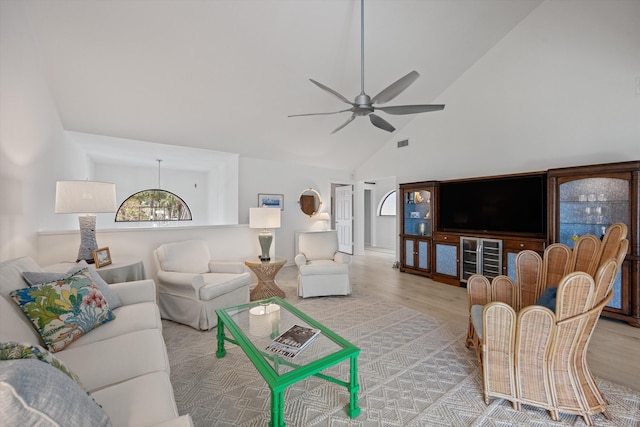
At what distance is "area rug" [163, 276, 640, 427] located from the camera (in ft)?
5.12

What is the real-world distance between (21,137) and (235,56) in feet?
7.05

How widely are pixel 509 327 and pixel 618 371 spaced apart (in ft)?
4.22

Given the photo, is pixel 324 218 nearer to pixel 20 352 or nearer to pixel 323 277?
pixel 323 277

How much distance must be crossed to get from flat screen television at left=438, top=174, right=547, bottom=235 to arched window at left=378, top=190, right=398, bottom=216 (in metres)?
3.47

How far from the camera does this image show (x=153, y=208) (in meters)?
7.09

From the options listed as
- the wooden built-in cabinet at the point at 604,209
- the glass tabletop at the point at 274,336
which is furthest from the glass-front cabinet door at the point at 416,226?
the glass tabletop at the point at 274,336

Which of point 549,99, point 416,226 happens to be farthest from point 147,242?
point 549,99

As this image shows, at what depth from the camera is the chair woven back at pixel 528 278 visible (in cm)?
212

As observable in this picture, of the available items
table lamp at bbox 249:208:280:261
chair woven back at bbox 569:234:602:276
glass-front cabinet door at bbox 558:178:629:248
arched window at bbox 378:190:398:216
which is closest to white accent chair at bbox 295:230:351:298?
table lamp at bbox 249:208:280:261

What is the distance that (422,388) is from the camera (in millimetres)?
1824

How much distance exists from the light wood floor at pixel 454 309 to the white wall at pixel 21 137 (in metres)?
3.77

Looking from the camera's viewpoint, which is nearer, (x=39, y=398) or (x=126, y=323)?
(x=39, y=398)

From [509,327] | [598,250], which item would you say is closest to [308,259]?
[509,327]

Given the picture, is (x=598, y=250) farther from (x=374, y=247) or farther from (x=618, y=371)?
(x=374, y=247)
